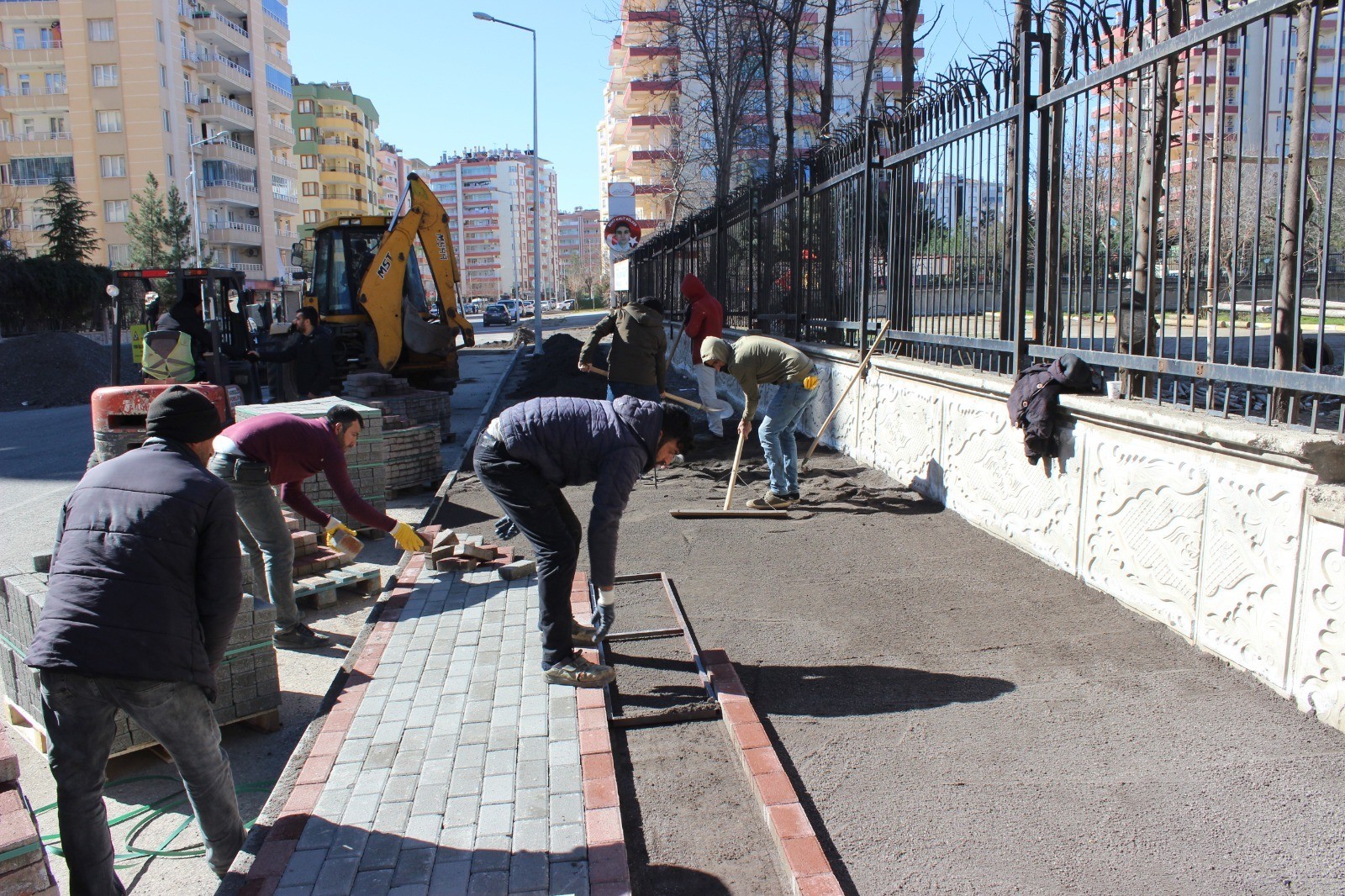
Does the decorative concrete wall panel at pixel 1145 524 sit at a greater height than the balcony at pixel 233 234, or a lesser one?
lesser

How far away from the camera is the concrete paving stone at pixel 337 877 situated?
9.32ft

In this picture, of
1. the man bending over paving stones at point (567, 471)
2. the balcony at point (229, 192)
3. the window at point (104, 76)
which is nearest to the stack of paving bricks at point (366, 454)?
the man bending over paving stones at point (567, 471)

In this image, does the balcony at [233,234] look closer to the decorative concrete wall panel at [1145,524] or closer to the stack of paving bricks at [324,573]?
the stack of paving bricks at [324,573]

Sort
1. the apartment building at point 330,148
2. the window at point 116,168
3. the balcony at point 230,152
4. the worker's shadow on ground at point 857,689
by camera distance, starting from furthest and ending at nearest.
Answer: the apartment building at point 330,148, the balcony at point 230,152, the window at point 116,168, the worker's shadow on ground at point 857,689

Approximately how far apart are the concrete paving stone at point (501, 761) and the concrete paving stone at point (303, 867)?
2.20 ft

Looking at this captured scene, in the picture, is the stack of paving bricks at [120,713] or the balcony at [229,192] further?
the balcony at [229,192]

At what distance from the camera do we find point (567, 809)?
326 centimetres

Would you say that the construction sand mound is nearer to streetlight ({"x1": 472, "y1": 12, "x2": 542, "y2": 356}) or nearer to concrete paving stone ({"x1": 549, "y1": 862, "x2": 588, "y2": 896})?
streetlight ({"x1": 472, "y1": 12, "x2": 542, "y2": 356})

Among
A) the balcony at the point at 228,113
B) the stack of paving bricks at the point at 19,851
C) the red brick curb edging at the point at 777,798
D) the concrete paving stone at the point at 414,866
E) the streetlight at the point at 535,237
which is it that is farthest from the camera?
the balcony at the point at 228,113

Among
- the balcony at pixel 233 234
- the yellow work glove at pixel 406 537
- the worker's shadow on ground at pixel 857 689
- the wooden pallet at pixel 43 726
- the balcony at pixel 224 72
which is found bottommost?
the wooden pallet at pixel 43 726

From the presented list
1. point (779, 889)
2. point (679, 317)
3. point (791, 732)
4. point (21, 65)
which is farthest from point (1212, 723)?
point (21, 65)

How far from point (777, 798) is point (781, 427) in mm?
4806

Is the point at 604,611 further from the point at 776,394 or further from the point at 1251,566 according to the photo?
the point at 776,394

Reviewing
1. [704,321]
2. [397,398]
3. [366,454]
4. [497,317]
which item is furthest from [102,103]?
[366,454]
